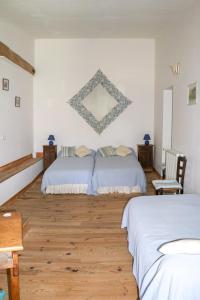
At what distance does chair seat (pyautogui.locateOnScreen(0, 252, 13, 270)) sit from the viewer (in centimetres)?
130

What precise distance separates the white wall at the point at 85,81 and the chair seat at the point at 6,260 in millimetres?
5218

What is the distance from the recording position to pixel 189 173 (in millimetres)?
3857

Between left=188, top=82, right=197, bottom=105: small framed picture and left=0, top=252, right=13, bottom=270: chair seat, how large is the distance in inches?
120

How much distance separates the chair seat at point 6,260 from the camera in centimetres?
130

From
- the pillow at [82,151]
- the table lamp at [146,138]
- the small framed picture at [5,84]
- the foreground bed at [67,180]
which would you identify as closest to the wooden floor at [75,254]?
the foreground bed at [67,180]

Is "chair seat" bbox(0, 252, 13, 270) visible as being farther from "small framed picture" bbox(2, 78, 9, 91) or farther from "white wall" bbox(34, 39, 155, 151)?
"white wall" bbox(34, 39, 155, 151)

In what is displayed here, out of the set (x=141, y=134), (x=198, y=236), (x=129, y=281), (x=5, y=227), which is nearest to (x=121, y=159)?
(x=141, y=134)

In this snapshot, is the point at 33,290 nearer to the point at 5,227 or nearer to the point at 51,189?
the point at 5,227

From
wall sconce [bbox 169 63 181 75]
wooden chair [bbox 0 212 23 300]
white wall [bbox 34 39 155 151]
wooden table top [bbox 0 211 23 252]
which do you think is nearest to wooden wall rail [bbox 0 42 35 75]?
white wall [bbox 34 39 155 151]

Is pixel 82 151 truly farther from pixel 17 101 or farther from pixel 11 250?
pixel 11 250

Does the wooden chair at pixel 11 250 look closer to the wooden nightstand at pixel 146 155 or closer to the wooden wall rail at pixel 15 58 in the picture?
the wooden wall rail at pixel 15 58

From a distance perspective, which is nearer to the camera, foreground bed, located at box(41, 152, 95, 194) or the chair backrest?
the chair backrest

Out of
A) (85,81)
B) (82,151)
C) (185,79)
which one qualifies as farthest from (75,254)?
(85,81)

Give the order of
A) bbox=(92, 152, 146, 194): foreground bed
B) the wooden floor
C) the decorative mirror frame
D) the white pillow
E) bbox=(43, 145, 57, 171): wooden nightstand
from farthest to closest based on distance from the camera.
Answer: the decorative mirror frame, bbox=(43, 145, 57, 171): wooden nightstand, bbox=(92, 152, 146, 194): foreground bed, the wooden floor, the white pillow
